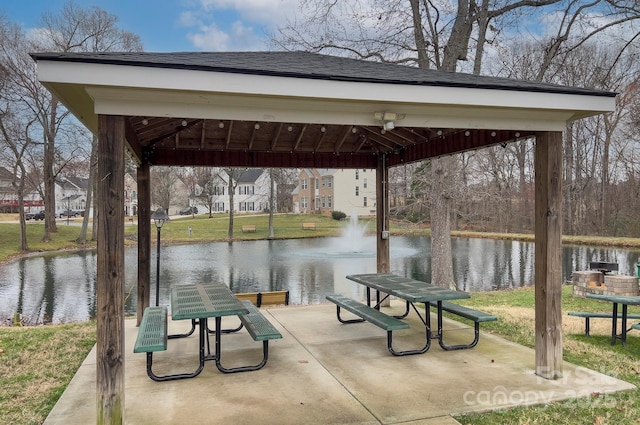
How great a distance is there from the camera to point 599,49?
2023 cm

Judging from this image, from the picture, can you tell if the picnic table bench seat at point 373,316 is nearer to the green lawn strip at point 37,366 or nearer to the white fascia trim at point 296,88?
the white fascia trim at point 296,88

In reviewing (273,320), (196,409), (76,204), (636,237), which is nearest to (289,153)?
(273,320)

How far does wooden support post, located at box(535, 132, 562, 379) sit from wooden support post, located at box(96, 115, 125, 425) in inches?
134

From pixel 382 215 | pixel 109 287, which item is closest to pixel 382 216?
pixel 382 215

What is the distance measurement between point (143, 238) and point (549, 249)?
4.77 m

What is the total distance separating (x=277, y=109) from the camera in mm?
3568

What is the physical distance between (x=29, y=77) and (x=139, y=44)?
5.48m

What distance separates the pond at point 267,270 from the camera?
1123cm

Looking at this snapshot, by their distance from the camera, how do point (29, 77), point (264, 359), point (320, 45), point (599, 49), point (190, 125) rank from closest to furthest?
point (264, 359) < point (190, 125) < point (320, 45) < point (599, 49) < point (29, 77)

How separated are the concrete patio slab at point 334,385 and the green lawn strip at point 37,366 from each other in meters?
0.14

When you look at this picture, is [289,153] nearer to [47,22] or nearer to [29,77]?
[29,77]

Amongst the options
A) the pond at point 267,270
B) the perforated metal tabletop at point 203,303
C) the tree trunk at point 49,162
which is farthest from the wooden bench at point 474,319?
the tree trunk at point 49,162

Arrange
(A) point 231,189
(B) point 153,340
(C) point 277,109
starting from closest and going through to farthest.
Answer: (C) point 277,109 → (B) point 153,340 → (A) point 231,189

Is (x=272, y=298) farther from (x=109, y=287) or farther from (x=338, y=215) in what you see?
(x=338, y=215)
